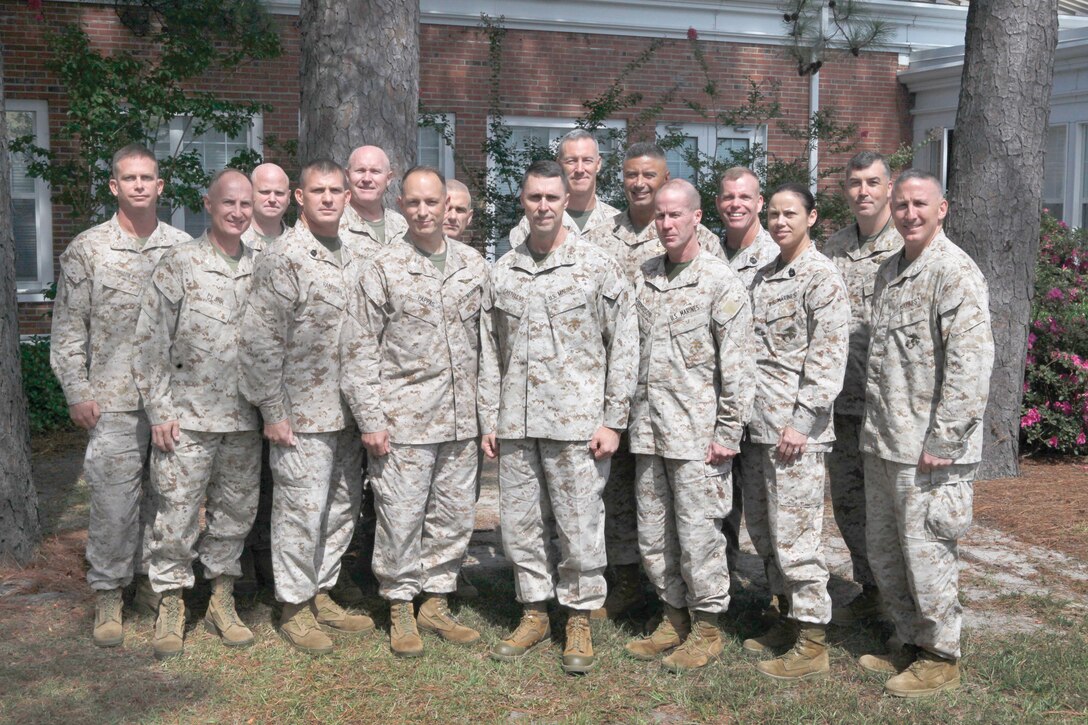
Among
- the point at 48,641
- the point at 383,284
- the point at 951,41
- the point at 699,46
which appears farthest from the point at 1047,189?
the point at 48,641

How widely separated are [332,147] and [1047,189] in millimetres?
11674

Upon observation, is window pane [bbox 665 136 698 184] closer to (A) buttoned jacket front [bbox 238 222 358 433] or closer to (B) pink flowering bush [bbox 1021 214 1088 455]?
(B) pink flowering bush [bbox 1021 214 1088 455]

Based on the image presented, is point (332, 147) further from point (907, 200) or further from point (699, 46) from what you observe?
point (699, 46)

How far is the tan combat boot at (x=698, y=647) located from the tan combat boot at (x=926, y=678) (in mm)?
728

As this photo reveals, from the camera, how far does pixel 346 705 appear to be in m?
4.29

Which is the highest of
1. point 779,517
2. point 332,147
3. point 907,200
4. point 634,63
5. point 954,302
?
point 634,63

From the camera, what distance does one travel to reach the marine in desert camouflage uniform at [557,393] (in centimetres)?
463

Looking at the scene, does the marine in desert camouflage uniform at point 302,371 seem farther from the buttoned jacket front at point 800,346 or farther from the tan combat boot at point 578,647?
the buttoned jacket front at point 800,346

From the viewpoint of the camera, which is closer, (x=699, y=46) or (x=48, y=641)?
(x=48, y=641)

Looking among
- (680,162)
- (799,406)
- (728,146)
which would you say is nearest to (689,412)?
(799,406)

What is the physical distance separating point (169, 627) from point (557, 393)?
2022mm

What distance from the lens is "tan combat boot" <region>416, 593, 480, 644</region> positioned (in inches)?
193

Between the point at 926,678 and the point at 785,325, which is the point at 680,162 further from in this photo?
the point at 926,678

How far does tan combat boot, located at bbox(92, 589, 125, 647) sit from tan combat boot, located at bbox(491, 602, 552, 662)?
5.58ft
